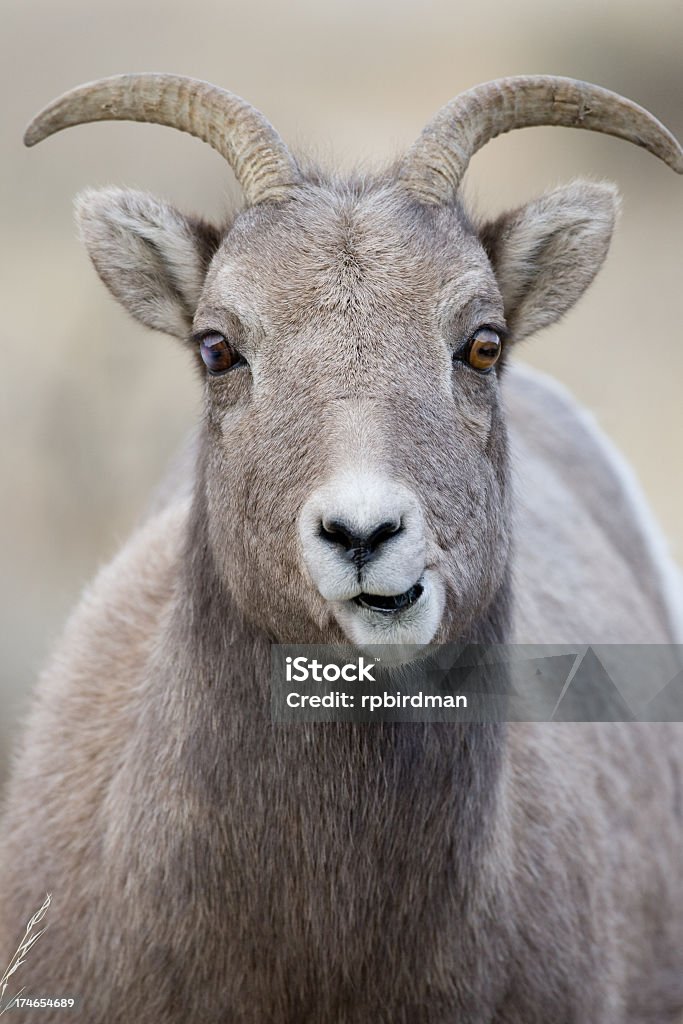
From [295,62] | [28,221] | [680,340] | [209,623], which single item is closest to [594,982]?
[209,623]

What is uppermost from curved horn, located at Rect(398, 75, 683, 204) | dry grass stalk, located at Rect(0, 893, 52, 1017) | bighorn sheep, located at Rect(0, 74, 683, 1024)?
curved horn, located at Rect(398, 75, 683, 204)

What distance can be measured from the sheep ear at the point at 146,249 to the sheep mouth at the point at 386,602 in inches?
62.8

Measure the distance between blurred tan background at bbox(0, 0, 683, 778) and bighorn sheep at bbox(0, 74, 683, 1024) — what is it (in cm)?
420

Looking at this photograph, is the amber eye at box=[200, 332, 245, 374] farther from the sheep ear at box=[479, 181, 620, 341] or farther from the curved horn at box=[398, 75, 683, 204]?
the sheep ear at box=[479, 181, 620, 341]

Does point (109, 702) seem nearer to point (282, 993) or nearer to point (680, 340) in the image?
point (282, 993)

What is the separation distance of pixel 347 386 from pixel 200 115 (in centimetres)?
124

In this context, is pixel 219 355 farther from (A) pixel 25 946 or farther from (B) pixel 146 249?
(A) pixel 25 946

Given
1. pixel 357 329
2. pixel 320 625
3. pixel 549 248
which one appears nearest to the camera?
pixel 320 625

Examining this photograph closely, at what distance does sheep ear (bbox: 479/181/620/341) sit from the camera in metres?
4.56

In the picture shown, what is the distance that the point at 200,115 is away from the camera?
4340mm

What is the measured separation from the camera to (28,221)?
10031 mm

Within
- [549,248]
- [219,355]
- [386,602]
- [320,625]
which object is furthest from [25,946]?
[549,248]

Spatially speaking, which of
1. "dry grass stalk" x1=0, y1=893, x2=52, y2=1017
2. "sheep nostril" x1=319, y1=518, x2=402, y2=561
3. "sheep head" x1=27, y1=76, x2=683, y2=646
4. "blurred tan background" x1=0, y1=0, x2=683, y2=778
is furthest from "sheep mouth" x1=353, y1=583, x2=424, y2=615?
"blurred tan background" x1=0, y1=0, x2=683, y2=778

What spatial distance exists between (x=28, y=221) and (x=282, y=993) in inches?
292
